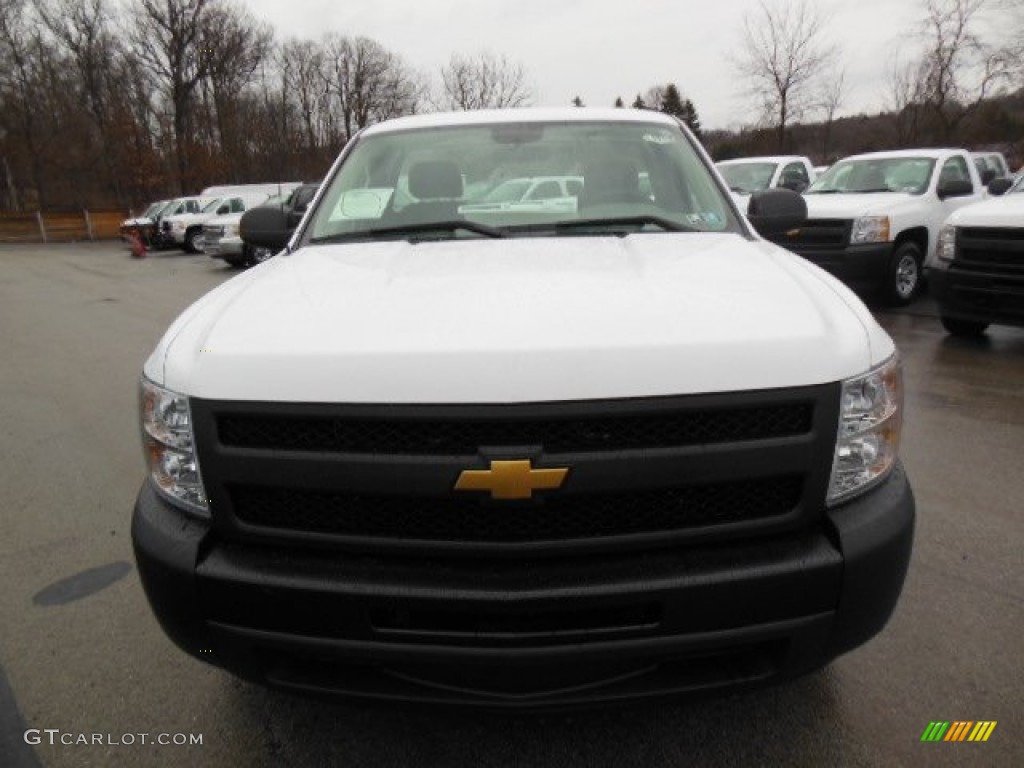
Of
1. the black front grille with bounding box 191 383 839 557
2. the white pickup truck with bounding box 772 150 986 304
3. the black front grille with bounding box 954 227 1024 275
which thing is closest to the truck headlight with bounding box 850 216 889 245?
the white pickup truck with bounding box 772 150 986 304

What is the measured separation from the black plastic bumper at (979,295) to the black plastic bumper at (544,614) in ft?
18.5

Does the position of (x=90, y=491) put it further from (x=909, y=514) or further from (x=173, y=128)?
(x=173, y=128)

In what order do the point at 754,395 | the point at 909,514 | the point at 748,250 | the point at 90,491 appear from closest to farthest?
1. the point at 754,395
2. the point at 909,514
3. the point at 748,250
4. the point at 90,491

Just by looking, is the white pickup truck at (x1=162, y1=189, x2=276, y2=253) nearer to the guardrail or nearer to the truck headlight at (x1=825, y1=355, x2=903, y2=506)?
the guardrail

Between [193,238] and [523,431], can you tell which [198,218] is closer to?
[193,238]

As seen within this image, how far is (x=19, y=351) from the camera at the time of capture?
8477 millimetres

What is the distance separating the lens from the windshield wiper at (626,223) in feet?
9.01

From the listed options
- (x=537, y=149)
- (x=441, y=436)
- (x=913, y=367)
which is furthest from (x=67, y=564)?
(x=913, y=367)

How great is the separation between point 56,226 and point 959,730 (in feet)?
149

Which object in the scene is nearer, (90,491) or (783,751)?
(783,751)

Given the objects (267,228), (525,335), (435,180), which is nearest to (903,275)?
(435,180)

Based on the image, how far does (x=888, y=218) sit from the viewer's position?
8539mm

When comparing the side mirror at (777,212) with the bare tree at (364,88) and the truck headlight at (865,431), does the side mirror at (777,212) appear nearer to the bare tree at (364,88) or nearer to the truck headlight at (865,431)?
the truck headlight at (865,431)

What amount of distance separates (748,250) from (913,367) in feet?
15.4
